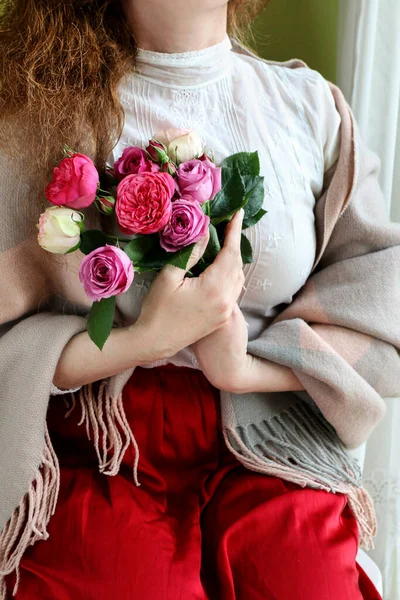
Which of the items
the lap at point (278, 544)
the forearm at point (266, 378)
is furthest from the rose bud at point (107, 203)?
the lap at point (278, 544)

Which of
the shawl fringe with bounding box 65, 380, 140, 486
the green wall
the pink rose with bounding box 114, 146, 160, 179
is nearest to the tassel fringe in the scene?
the shawl fringe with bounding box 65, 380, 140, 486

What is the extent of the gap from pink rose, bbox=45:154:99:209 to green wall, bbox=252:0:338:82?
0.74 m

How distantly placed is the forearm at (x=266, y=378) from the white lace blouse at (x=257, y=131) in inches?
3.3

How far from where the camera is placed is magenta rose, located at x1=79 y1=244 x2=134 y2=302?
772mm

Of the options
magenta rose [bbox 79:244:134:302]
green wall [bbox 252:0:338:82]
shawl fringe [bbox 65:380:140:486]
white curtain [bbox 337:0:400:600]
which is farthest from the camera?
green wall [bbox 252:0:338:82]

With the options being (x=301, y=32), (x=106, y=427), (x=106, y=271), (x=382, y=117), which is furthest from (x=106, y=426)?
(x=301, y=32)

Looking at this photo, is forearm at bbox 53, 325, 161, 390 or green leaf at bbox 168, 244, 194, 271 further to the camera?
forearm at bbox 53, 325, 161, 390

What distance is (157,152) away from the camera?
84 cm

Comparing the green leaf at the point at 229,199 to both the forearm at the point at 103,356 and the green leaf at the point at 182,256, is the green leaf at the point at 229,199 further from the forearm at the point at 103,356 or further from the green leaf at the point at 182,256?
the forearm at the point at 103,356

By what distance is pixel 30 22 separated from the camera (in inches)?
38.5

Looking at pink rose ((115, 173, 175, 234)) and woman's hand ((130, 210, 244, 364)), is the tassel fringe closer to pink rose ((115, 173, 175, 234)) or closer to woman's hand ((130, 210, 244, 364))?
woman's hand ((130, 210, 244, 364))

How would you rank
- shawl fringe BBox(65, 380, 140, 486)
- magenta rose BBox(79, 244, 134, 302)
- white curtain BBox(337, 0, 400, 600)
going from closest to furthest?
magenta rose BBox(79, 244, 134, 302) < shawl fringe BBox(65, 380, 140, 486) < white curtain BBox(337, 0, 400, 600)

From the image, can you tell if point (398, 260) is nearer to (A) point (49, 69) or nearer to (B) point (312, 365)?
(B) point (312, 365)

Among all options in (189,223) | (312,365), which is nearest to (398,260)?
(312,365)
